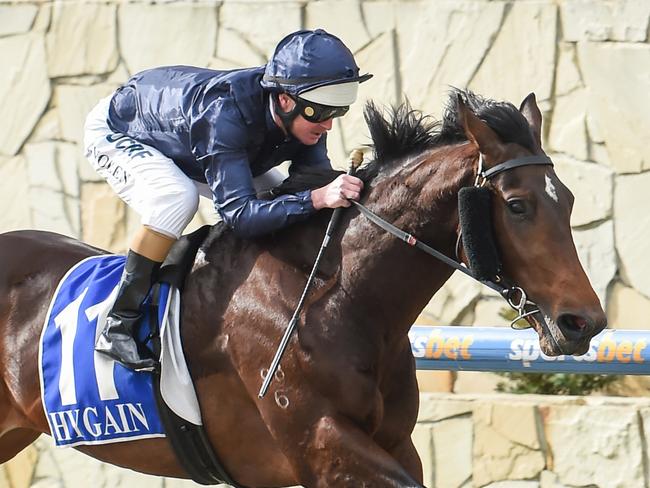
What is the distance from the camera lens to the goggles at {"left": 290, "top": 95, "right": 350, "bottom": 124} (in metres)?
3.93

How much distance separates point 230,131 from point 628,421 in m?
2.47

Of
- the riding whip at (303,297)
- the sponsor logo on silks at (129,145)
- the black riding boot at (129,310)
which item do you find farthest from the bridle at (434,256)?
the sponsor logo on silks at (129,145)

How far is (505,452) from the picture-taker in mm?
5699

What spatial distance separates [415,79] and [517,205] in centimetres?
340

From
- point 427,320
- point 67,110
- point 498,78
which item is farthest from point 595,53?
point 67,110

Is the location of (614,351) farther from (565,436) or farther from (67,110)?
(67,110)

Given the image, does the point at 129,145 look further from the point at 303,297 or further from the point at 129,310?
the point at 303,297

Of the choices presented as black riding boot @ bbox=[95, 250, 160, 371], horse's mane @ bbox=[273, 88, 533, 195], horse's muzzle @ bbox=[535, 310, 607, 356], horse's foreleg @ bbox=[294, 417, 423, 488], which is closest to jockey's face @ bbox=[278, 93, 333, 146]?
horse's mane @ bbox=[273, 88, 533, 195]

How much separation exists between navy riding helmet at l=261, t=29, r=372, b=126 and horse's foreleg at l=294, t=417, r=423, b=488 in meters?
0.95

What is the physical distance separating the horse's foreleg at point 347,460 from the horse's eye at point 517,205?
792mm

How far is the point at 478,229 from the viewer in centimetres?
357

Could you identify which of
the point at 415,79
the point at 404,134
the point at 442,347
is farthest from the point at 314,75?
the point at 415,79

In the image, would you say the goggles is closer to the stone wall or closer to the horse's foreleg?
the horse's foreleg

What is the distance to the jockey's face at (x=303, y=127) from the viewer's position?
→ 3959 millimetres
